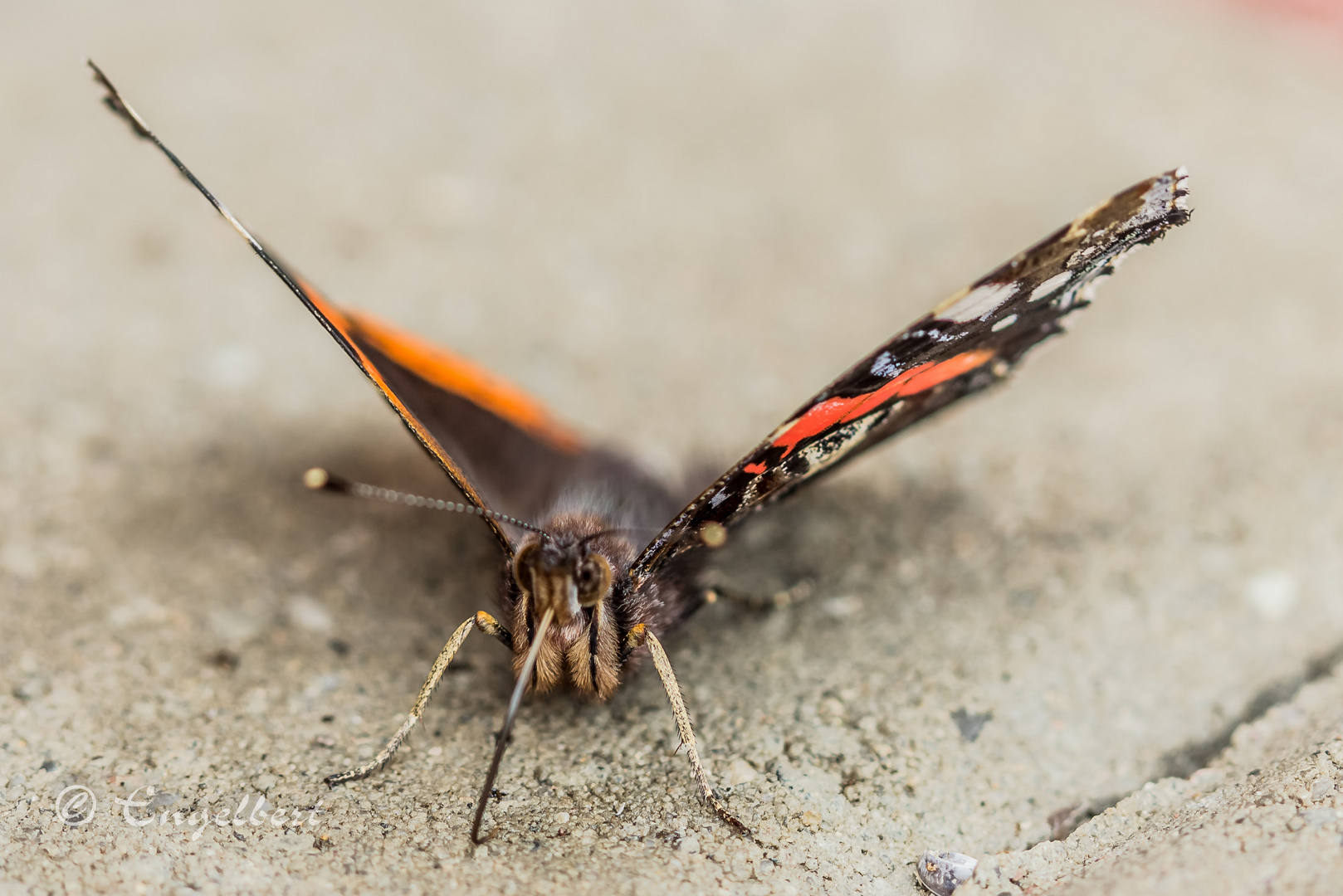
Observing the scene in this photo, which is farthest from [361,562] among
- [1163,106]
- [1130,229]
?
[1163,106]

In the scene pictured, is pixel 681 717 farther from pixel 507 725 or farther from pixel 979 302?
pixel 979 302

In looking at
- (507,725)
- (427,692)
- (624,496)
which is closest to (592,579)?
(507,725)

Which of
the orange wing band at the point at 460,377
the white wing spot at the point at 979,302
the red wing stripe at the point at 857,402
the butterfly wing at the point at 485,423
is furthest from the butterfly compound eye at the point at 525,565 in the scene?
the white wing spot at the point at 979,302

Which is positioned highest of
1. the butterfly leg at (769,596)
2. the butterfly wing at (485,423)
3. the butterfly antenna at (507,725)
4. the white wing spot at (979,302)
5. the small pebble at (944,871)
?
the butterfly wing at (485,423)

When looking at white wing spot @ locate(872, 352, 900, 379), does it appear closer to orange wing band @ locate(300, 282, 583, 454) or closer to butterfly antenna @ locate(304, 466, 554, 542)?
butterfly antenna @ locate(304, 466, 554, 542)

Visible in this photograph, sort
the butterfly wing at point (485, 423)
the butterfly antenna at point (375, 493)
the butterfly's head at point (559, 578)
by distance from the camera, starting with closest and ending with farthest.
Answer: the butterfly antenna at point (375, 493)
the butterfly's head at point (559, 578)
the butterfly wing at point (485, 423)

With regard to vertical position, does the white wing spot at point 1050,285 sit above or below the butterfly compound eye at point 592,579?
above

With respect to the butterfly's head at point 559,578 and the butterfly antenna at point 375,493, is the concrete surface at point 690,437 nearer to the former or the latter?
the butterfly's head at point 559,578
